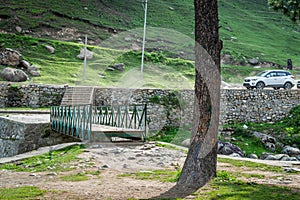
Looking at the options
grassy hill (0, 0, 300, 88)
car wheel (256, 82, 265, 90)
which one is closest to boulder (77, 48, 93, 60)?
grassy hill (0, 0, 300, 88)

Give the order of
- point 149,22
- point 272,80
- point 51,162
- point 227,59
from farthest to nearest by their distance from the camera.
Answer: point 149,22 < point 227,59 < point 272,80 < point 51,162

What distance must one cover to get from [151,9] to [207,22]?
4620 cm

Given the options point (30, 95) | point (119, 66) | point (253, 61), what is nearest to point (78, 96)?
point (30, 95)

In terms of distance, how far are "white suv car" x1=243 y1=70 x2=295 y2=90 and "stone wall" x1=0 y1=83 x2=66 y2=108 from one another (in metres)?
12.2

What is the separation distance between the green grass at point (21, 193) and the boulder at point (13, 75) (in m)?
20.5

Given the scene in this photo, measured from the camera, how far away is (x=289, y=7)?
12.5 metres

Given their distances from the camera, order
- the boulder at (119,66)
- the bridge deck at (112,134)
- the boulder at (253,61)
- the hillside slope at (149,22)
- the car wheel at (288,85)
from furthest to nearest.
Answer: the boulder at (253,61)
the hillside slope at (149,22)
the boulder at (119,66)
the car wheel at (288,85)
the bridge deck at (112,134)

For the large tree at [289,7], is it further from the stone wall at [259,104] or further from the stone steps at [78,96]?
the stone steps at [78,96]

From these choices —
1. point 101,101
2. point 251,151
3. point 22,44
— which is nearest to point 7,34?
point 22,44

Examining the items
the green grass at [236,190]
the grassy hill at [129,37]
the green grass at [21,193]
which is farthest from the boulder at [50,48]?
the green grass at [21,193]

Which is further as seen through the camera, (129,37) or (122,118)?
(129,37)

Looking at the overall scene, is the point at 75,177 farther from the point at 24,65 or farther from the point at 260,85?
the point at 24,65

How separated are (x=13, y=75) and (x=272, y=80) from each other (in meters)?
16.8

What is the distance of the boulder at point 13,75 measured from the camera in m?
27.6
